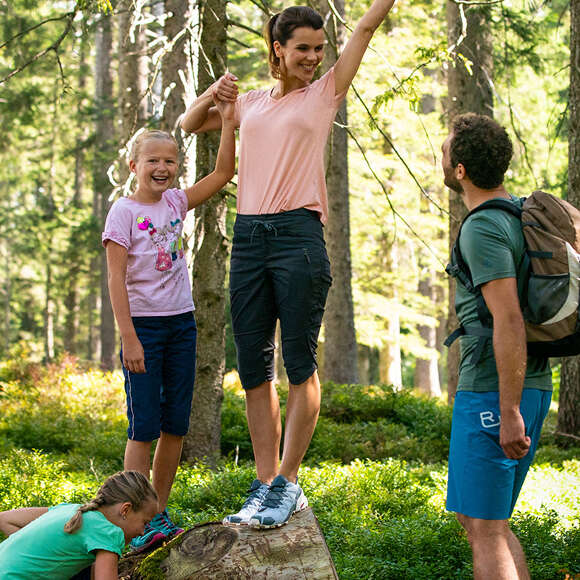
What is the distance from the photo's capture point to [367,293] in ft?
63.0

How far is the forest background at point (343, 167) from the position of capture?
6.39 m

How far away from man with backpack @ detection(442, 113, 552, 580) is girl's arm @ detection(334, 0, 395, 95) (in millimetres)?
761

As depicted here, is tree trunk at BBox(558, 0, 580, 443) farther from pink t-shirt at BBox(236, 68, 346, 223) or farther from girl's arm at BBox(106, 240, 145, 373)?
girl's arm at BBox(106, 240, 145, 373)

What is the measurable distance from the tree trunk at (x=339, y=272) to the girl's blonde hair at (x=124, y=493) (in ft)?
31.3

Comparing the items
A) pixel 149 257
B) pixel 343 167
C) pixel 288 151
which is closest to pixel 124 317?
pixel 149 257

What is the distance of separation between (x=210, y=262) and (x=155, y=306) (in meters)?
2.62

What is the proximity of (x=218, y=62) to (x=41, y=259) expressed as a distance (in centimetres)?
2558

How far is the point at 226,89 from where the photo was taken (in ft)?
12.6

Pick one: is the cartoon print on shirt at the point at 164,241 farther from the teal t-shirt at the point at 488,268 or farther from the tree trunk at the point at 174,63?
the tree trunk at the point at 174,63

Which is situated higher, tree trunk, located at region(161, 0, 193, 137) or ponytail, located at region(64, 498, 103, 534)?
tree trunk, located at region(161, 0, 193, 137)

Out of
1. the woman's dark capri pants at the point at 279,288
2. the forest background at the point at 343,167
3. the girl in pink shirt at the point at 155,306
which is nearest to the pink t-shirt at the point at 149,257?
the girl in pink shirt at the point at 155,306

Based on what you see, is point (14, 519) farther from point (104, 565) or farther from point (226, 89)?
point (226, 89)

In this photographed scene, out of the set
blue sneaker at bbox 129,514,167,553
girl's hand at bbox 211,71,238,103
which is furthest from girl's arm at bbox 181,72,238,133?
blue sneaker at bbox 129,514,167,553

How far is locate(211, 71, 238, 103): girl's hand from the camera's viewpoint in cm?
383
